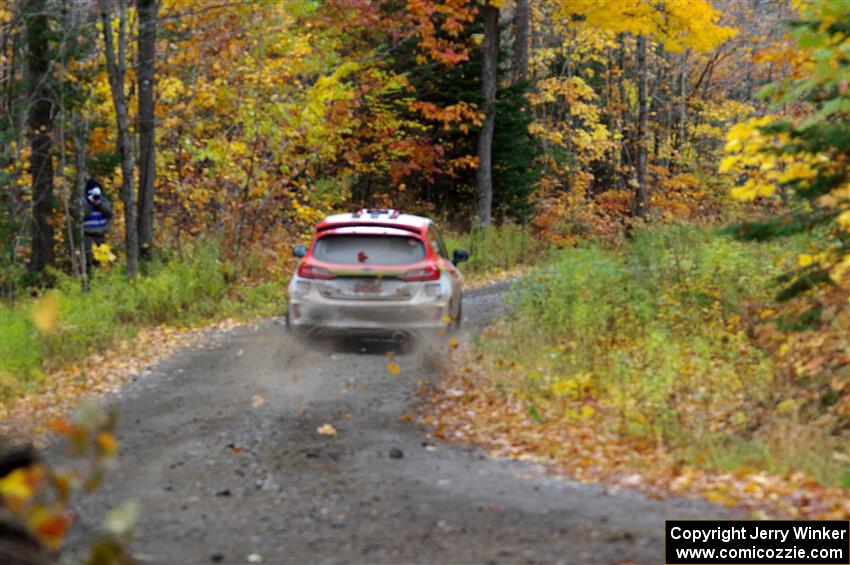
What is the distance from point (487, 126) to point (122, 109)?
12029 millimetres

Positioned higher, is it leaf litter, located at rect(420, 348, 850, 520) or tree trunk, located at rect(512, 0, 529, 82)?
tree trunk, located at rect(512, 0, 529, 82)

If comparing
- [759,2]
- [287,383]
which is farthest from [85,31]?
[759,2]

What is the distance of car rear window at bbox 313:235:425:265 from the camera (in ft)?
44.1

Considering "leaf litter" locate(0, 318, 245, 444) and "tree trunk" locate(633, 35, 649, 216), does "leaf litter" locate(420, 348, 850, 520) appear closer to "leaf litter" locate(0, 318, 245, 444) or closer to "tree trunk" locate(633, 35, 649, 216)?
"leaf litter" locate(0, 318, 245, 444)

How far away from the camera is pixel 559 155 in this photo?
3506cm

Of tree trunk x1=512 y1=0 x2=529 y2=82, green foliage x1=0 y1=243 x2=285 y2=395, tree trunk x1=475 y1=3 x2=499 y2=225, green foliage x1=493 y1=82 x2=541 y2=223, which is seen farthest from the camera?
tree trunk x1=512 y1=0 x2=529 y2=82

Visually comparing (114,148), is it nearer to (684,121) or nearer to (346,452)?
(346,452)

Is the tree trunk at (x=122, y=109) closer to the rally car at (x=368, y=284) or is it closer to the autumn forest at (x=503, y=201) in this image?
the autumn forest at (x=503, y=201)

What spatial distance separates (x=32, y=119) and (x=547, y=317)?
1480cm

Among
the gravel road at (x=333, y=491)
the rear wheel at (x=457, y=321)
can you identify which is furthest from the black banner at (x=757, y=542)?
the rear wheel at (x=457, y=321)

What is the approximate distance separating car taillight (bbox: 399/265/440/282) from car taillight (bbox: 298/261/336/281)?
37.6 inches

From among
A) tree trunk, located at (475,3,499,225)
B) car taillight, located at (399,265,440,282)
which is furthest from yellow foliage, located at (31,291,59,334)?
tree trunk, located at (475,3,499,225)

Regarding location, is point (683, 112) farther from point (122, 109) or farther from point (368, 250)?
point (368, 250)

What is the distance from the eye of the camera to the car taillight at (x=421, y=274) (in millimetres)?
13469
